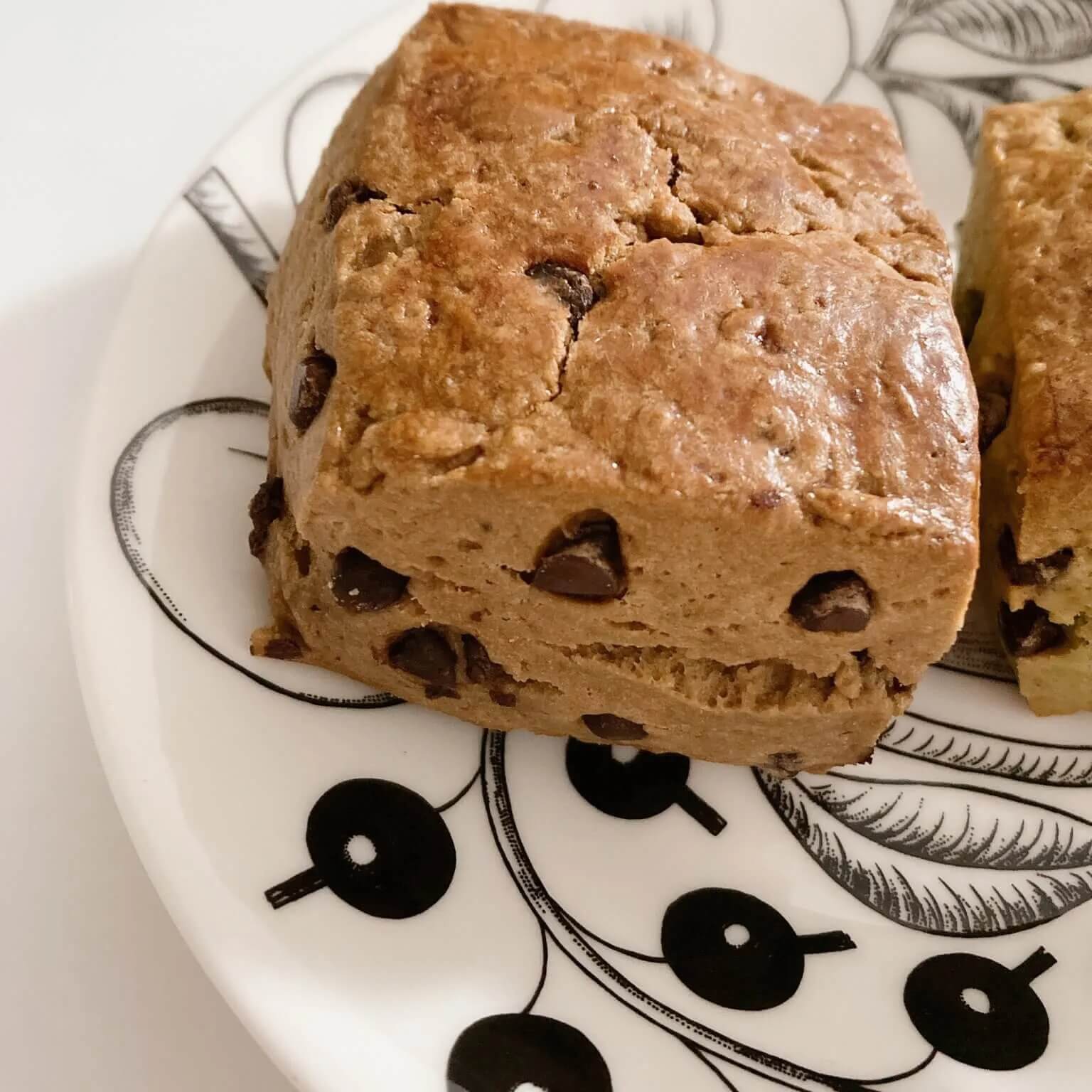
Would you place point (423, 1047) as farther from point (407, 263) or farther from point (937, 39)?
point (937, 39)

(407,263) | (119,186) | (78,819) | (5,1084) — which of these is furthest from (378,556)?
(119,186)

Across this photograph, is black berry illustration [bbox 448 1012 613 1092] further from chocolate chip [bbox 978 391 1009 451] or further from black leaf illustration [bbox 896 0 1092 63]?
black leaf illustration [bbox 896 0 1092 63]

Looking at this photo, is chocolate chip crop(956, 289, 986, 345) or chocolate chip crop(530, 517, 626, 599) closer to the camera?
chocolate chip crop(530, 517, 626, 599)

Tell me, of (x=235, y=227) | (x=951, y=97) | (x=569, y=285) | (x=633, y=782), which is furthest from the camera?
(x=951, y=97)

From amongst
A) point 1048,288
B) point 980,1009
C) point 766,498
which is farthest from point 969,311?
point 980,1009

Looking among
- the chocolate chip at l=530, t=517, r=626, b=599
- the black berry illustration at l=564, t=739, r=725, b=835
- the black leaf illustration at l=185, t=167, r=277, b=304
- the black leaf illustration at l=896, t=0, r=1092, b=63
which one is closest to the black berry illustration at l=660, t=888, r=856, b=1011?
the black berry illustration at l=564, t=739, r=725, b=835

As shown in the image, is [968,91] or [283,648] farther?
[968,91]

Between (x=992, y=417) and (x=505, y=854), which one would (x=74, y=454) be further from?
(x=992, y=417)
